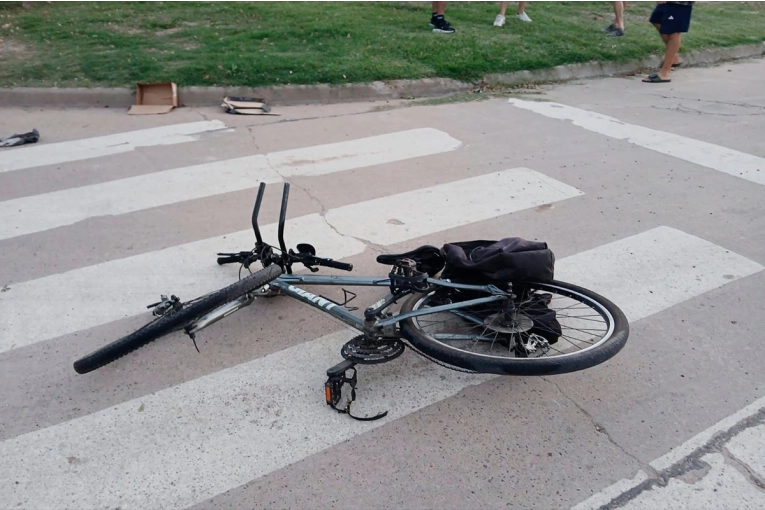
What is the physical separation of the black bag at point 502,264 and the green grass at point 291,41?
6.26 m

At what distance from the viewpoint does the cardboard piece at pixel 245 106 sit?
862 centimetres

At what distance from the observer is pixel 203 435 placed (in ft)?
10.8

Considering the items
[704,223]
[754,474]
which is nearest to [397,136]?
[704,223]

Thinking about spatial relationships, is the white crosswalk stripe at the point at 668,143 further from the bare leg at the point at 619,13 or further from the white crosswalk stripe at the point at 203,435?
the bare leg at the point at 619,13

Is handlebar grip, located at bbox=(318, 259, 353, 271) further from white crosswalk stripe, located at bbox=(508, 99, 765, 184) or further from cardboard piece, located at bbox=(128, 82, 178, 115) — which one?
cardboard piece, located at bbox=(128, 82, 178, 115)

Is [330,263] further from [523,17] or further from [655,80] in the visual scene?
[523,17]

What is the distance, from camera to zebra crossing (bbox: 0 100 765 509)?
311cm

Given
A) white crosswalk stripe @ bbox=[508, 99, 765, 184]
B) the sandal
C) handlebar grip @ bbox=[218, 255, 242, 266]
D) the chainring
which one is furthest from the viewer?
the sandal

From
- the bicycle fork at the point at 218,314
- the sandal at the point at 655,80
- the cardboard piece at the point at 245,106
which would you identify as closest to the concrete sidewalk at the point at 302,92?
the cardboard piece at the point at 245,106

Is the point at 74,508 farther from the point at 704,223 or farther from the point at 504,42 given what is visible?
the point at 504,42

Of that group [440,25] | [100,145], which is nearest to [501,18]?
[440,25]

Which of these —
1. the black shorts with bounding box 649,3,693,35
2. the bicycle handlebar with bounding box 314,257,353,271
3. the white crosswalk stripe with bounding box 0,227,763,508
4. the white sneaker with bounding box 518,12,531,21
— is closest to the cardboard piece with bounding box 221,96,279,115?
the bicycle handlebar with bounding box 314,257,353,271

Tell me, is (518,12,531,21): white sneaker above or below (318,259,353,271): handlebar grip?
above

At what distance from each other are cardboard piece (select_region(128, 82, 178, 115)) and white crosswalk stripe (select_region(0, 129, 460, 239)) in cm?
243
